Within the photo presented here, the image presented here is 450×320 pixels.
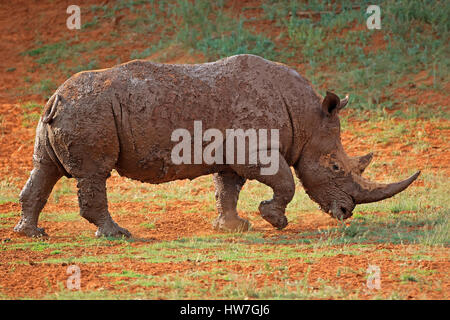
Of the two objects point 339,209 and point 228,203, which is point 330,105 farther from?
point 228,203

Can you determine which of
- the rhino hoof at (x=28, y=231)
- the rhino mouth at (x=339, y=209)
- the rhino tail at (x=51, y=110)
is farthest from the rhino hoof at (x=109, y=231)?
the rhino mouth at (x=339, y=209)

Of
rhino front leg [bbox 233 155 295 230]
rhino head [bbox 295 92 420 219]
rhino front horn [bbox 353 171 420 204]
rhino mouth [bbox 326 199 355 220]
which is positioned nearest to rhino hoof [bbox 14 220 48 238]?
rhino front leg [bbox 233 155 295 230]

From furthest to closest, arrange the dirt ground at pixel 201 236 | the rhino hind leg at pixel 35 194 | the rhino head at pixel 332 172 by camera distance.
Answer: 1. the rhino head at pixel 332 172
2. the rhino hind leg at pixel 35 194
3. the dirt ground at pixel 201 236

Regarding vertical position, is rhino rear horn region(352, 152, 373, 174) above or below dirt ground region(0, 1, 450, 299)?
above

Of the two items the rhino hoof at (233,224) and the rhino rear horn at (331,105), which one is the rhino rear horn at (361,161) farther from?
the rhino hoof at (233,224)

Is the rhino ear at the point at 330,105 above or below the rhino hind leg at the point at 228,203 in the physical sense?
above

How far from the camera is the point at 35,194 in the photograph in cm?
892

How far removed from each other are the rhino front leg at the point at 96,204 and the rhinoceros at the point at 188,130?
12mm

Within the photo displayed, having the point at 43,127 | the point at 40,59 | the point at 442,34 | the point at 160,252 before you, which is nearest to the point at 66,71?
the point at 40,59

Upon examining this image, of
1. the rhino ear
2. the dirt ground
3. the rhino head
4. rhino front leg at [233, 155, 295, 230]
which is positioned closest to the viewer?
the dirt ground

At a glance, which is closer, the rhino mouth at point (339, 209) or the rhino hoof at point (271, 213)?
the rhino hoof at point (271, 213)

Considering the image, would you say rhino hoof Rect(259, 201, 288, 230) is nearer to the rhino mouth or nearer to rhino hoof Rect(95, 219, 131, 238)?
the rhino mouth

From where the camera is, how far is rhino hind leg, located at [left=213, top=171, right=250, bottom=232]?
9.38 meters

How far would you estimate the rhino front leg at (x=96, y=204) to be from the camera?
8.45 metres
